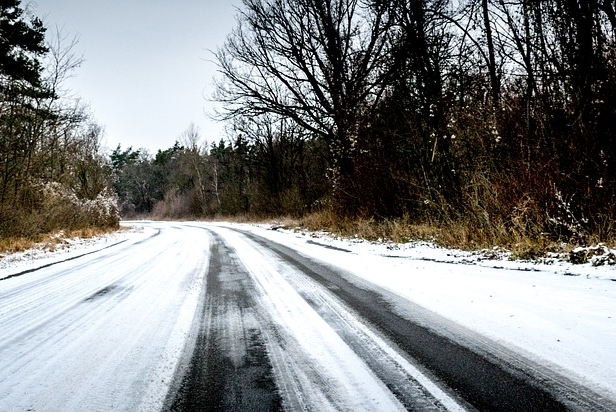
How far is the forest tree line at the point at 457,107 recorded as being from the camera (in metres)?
5.10

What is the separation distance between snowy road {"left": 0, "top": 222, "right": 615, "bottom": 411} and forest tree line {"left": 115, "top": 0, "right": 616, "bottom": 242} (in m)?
3.51

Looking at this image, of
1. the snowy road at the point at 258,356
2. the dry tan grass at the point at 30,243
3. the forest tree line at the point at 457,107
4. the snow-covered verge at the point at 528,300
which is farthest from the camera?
the dry tan grass at the point at 30,243

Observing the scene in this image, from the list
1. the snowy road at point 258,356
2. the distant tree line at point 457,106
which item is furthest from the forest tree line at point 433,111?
the snowy road at point 258,356

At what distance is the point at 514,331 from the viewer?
7.57 ft

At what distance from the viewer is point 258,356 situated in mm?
2084

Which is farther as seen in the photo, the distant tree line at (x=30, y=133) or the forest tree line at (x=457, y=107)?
the distant tree line at (x=30, y=133)

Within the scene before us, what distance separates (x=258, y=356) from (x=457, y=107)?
721cm

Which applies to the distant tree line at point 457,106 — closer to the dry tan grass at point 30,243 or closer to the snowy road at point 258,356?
the snowy road at point 258,356

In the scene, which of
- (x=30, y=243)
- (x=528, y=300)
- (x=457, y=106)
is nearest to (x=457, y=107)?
(x=457, y=106)

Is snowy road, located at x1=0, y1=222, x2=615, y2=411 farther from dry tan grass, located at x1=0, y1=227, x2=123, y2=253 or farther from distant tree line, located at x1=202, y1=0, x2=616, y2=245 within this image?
dry tan grass, located at x1=0, y1=227, x2=123, y2=253

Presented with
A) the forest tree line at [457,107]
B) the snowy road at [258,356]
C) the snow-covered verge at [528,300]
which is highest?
the forest tree line at [457,107]

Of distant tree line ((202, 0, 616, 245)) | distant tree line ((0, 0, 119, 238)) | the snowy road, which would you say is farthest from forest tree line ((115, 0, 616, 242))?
distant tree line ((0, 0, 119, 238))

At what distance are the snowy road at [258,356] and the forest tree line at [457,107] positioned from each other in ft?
11.5

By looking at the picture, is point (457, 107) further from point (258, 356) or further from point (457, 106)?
point (258, 356)
